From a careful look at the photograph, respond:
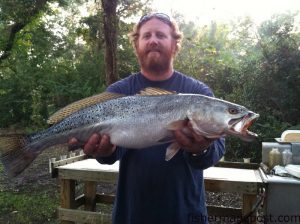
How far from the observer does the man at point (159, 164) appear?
10.0 ft

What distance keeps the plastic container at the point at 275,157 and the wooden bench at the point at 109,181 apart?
0.29 meters

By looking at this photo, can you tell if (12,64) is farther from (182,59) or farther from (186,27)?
(182,59)

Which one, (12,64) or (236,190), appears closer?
(236,190)

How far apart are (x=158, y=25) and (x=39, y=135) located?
152cm

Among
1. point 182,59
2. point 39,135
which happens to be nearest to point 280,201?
point 39,135

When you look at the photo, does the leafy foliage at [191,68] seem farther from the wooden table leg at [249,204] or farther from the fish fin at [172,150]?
the fish fin at [172,150]

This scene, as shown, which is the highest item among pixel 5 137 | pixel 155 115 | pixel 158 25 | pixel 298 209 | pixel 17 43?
pixel 17 43

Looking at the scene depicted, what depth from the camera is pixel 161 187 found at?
311 cm

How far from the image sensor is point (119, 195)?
3.29 meters

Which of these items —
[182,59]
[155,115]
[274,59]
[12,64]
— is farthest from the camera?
[12,64]

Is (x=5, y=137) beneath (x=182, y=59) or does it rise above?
beneath

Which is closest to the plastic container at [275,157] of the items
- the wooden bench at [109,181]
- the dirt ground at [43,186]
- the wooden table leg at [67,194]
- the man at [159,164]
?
the wooden bench at [109,181]

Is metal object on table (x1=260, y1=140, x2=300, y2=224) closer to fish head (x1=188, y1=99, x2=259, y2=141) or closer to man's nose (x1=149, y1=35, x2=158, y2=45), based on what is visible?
fish head (x1=188, y1=99, x2=259, y2=141)

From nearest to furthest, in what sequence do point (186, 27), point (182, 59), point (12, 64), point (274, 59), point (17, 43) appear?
1. point (274, 59)
2. point (182, 59)
3. point (17, 43)
4. point (186, 27)
5. point (12, 64)
